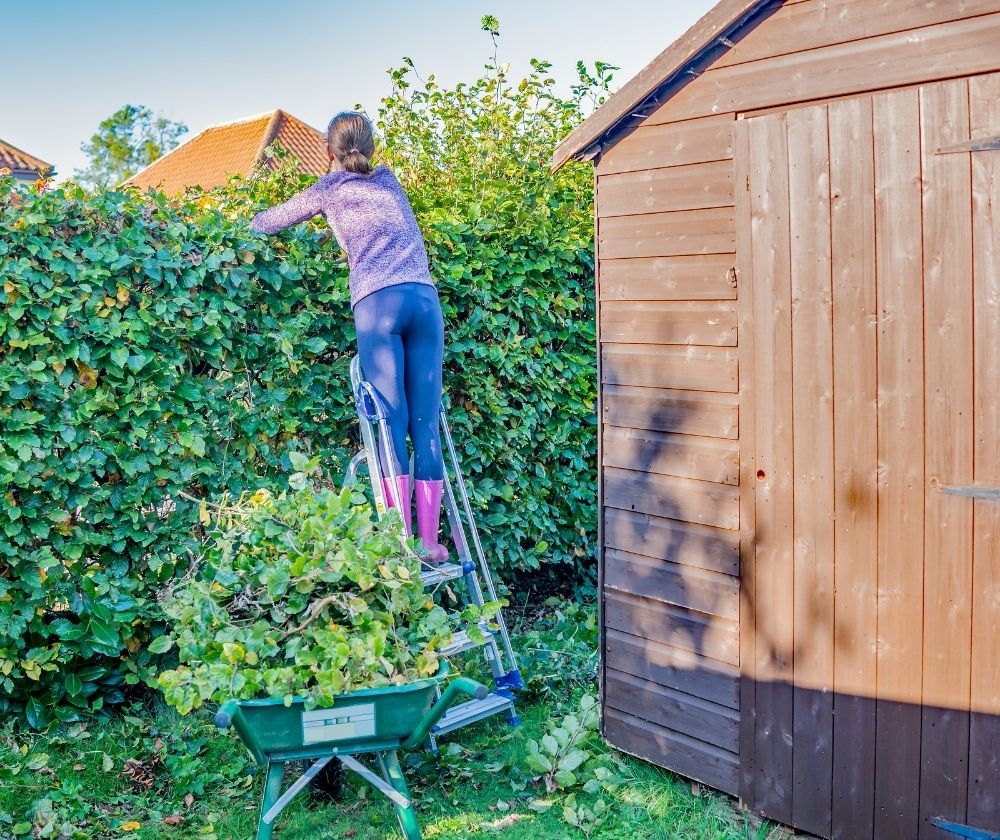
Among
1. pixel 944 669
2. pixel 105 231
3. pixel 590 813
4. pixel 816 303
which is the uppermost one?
pixel 105 231

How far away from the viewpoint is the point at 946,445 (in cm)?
265

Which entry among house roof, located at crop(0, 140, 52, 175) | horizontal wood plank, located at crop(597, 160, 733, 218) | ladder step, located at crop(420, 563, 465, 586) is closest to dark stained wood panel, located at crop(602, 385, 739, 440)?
horizontal wood plank, located at crop(597, 160, 733, 218)

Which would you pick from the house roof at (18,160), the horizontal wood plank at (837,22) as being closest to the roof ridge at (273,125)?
the house roof at (18,160)

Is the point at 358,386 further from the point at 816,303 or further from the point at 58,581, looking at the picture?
the point at 816,303

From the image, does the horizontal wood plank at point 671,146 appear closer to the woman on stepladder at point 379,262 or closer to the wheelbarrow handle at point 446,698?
the woman on stepladder at point 379,262

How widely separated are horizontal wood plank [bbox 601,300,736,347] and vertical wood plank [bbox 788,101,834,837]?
29 cm

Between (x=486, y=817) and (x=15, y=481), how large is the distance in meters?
2.18

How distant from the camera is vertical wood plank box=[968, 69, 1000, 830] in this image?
8.33 feet

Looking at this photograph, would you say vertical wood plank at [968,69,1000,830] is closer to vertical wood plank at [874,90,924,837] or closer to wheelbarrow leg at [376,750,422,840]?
vertical wood plank at [874,90,924,837]

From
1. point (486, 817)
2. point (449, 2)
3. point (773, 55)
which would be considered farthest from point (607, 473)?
point (449, 2)

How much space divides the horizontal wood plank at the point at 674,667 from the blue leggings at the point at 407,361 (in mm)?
1084

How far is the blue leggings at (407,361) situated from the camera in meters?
3.78

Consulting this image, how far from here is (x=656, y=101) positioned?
11.0 feet

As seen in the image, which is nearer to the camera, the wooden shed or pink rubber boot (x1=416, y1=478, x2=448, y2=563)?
the wooden shed
